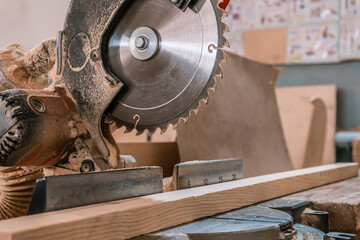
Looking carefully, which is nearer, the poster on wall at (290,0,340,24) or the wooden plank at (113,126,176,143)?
the wooden plank at (113,126,176,143)

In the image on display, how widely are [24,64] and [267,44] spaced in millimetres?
3947

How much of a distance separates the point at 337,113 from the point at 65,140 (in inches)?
155

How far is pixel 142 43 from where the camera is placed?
53.8 inches

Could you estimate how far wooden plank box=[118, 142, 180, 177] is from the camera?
2381mm

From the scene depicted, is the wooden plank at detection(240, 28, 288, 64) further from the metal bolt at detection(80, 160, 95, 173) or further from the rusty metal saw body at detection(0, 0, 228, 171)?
the metal bolt at detection(80, 160, 95, 173)

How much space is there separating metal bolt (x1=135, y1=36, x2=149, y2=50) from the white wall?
869mm

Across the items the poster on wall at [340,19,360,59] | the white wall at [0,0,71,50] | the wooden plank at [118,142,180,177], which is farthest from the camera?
the poster on wall at [340,19,360,59]

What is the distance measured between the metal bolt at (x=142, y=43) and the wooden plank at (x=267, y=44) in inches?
152

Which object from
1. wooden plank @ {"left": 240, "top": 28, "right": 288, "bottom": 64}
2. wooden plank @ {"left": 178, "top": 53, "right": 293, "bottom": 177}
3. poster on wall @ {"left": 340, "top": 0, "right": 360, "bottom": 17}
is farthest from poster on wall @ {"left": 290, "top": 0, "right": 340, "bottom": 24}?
wooden plank @ {"left": 178, "top": 53, "right": 293, "bottom": 177}

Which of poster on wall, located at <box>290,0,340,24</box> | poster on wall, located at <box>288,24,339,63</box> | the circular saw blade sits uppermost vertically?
poster on wall, located at <box>290,0,340,24</box>

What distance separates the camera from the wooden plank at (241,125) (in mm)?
2648

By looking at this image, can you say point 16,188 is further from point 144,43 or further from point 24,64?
point 144,43

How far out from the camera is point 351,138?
443 centimetres

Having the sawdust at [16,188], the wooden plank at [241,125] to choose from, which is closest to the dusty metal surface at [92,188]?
the sawdust at [16,188]
